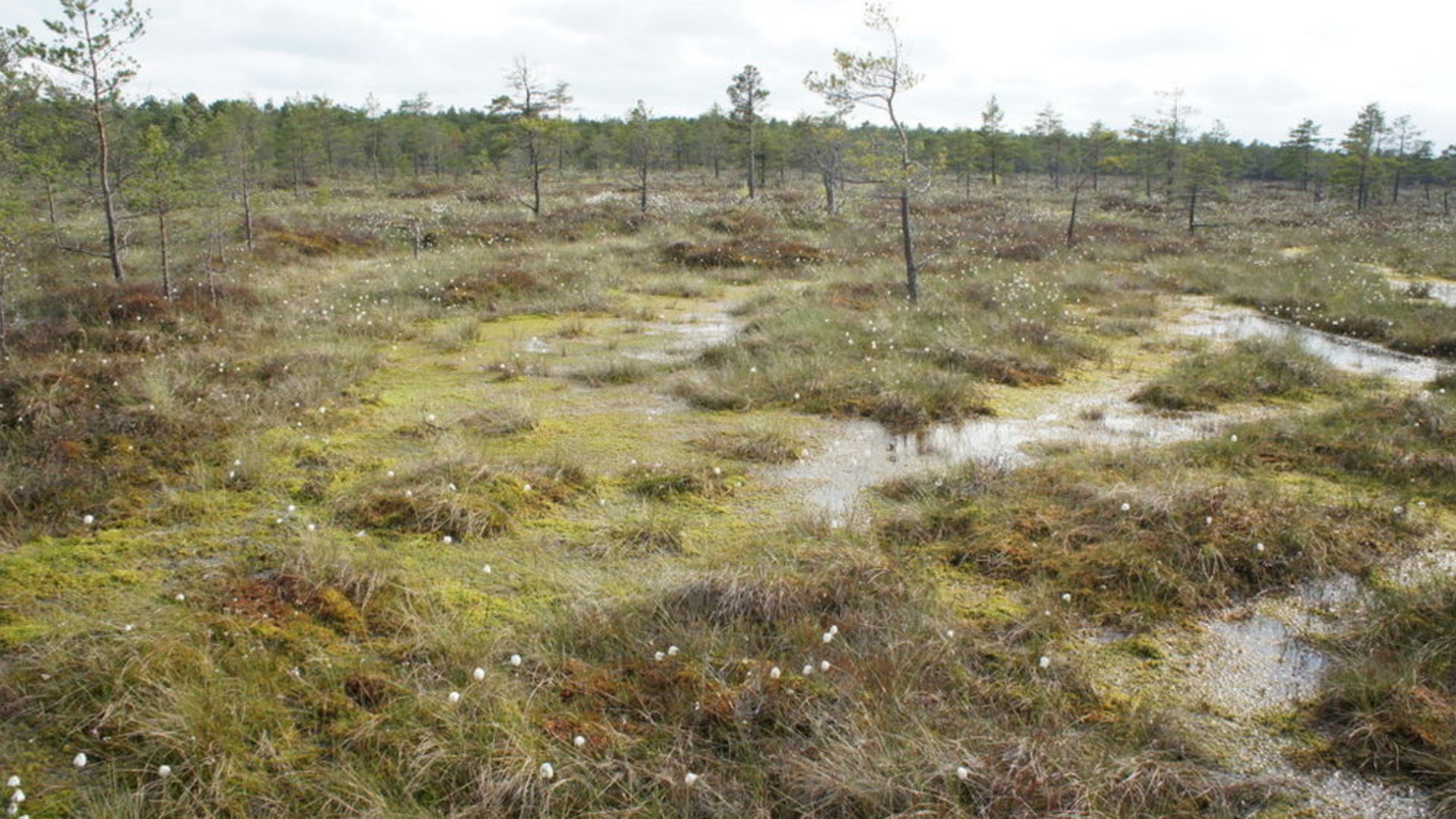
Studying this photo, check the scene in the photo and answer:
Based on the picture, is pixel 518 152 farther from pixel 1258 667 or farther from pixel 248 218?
pixel 1258 667

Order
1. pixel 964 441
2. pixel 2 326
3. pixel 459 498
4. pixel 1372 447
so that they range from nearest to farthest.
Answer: pixel 459 498 < pixel 1372 447 < pixel 964 441 < pixel 2 326

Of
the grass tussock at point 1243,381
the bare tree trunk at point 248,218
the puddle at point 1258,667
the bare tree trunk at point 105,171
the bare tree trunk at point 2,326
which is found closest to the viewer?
the puddle at point 1258,667

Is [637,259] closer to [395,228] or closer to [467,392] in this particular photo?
[395,228]

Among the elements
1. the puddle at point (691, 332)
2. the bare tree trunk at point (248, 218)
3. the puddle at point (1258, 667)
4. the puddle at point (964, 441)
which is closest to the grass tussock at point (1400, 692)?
the puddle at point (1258, 667)

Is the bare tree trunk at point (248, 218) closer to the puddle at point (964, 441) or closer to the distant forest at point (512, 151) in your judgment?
the distant forest at point (512, 151)

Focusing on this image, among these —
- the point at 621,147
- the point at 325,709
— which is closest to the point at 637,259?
the point at 325,709

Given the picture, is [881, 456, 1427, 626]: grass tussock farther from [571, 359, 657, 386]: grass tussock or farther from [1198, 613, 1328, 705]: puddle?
[571, 359, 657, 386]: grass tussock

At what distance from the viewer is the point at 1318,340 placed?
1387 cm

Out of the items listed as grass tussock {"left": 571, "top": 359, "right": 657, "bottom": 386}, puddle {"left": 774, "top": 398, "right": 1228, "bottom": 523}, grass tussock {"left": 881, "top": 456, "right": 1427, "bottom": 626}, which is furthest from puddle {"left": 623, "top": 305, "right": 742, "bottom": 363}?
grass tussock {"left": 881, "top": 456, "right": 1427, "bottom": 626}

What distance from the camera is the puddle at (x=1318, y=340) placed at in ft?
38.6

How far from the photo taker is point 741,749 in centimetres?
389

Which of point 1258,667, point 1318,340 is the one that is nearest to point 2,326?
point 1258,667

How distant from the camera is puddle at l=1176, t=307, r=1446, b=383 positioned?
11.8 meters

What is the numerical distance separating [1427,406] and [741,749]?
8.82 meters
